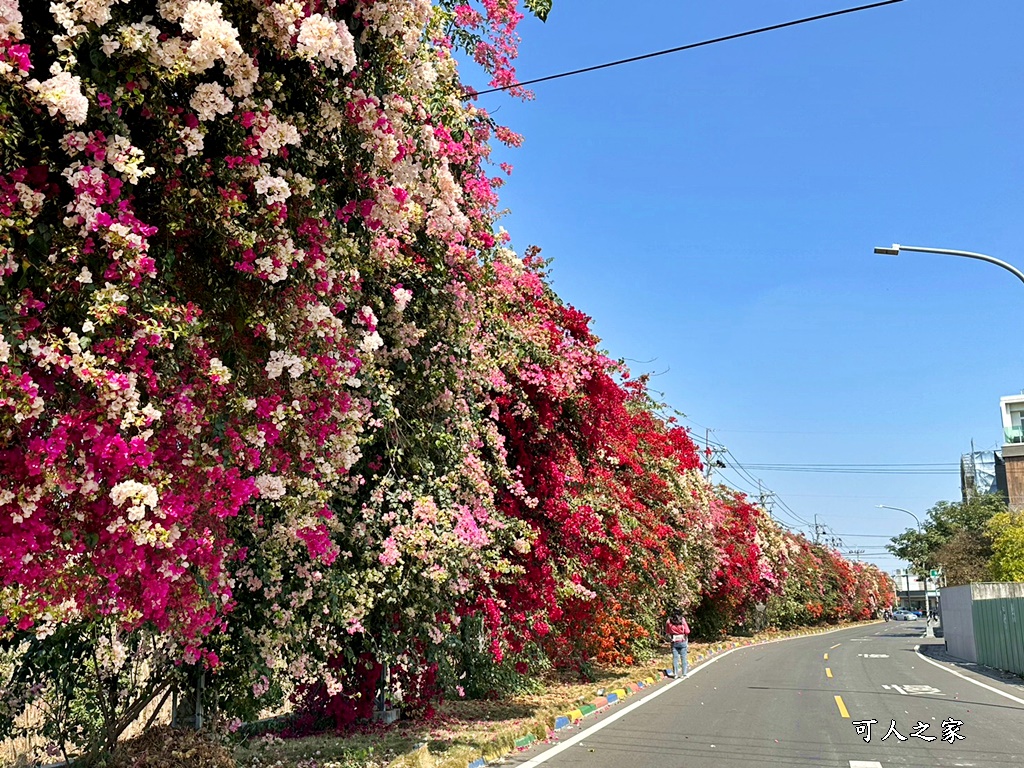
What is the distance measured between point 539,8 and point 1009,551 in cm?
3319

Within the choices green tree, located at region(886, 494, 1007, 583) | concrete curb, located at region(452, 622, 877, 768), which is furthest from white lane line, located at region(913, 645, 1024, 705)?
green tree, located at region(886, 494, 1007, 583)

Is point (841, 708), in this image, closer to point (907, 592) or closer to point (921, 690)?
A: point (921, 690)

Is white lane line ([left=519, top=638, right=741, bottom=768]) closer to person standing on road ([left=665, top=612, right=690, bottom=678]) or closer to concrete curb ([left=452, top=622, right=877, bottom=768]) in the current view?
concrete curb ([left=452, top=622, right=877, bottom=768])

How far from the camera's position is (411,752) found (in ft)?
29.8

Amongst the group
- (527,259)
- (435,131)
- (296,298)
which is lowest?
(296,298)

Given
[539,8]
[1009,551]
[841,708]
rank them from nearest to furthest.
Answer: [539,8] < [841,708] < [1009,551]

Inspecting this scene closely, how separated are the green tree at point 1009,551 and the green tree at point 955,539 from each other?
253 inches

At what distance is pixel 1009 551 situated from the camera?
3309cm

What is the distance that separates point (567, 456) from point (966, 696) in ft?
34.5

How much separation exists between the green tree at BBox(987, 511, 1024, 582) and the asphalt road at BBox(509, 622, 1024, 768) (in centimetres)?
1286

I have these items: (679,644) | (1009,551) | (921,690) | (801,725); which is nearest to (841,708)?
(801,725)

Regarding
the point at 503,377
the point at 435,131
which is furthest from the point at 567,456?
the point at 435,131

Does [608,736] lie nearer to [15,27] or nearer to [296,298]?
[296,298]

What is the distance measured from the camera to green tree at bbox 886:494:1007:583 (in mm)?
42406
